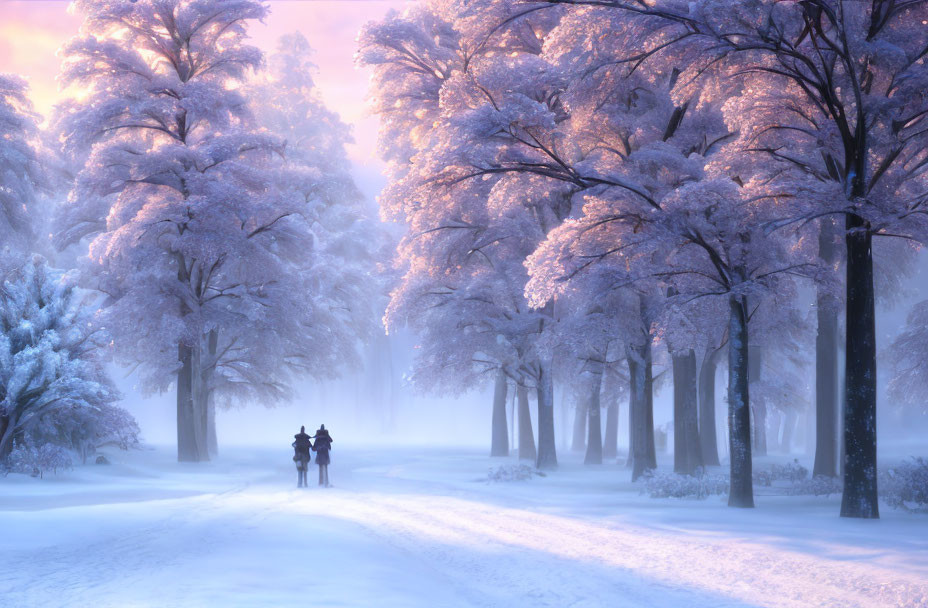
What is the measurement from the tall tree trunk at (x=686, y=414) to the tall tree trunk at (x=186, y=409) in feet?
49.2

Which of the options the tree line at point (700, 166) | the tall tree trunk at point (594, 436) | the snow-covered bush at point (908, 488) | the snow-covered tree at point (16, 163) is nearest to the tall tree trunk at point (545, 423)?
the tree line at point (700, 166)

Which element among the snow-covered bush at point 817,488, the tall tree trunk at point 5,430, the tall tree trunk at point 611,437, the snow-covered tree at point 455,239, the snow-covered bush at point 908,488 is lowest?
the tall tree trunk at point 611,437

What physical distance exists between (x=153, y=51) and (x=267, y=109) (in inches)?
510

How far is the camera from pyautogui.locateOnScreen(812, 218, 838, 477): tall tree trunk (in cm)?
2061

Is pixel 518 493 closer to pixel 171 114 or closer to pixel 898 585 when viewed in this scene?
pixel 898 585

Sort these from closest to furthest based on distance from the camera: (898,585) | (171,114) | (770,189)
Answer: (898,585), (770,189), (171,114)

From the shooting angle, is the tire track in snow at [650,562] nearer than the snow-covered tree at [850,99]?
Yes

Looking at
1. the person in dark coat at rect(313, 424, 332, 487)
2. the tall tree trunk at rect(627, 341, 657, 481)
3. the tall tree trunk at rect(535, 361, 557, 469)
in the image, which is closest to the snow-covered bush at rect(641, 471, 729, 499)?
the tall tree trunk at rect(627, 341, 657, 481)

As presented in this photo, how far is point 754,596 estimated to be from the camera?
7789 mm

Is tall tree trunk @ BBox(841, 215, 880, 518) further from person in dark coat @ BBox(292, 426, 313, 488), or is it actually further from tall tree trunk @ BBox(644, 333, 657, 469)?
person in dark coat @ BBox(292, 426, 313, 488)

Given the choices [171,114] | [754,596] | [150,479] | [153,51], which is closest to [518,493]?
[150,479]

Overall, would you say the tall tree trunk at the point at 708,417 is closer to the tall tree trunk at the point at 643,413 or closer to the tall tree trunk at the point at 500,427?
the tall tree trunk at the point at 643,413

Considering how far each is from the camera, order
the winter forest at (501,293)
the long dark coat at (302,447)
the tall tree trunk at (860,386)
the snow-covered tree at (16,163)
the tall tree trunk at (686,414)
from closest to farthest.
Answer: the winter forest at (501,293) → the tall tree trunk at (860,386) → the long dark coat at (302,447) → the tall tree trunk at (686,414) → the snow-covered tree at (16,163)

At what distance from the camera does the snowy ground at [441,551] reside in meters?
7.67
